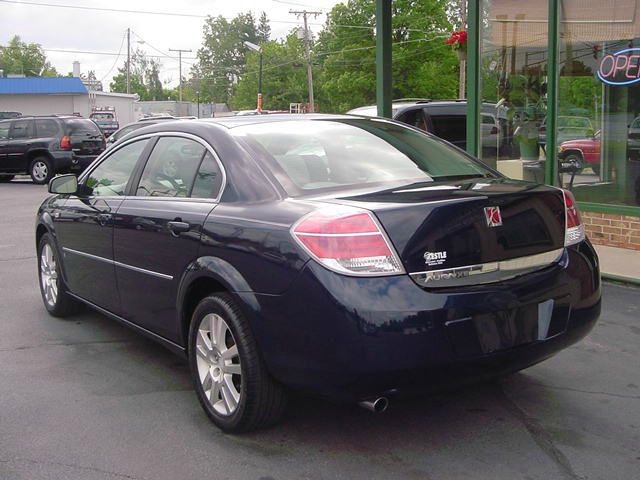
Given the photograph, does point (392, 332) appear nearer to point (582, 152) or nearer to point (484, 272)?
point (484, 272)

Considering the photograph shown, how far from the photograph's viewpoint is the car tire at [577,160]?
8.98 m

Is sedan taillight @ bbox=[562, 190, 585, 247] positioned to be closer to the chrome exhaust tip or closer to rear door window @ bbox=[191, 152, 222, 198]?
the chrome exhaust tip

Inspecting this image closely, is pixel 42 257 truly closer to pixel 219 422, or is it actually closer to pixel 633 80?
pixel 219 422

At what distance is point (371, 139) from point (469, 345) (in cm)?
157

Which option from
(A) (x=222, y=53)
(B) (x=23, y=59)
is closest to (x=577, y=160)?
(A) (x=222, y=53)

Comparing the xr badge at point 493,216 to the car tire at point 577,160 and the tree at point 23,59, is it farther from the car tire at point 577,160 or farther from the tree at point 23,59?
the tree at point 23,59

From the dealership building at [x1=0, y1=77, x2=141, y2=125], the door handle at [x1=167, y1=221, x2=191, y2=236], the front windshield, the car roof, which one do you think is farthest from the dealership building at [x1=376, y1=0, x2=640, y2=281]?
the dealership building at [x1=0, y1=77, x2=141, y2=125]

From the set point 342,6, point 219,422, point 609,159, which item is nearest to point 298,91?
point 342,6

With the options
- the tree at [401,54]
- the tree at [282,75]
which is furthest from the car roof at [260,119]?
the tree at [282,75]

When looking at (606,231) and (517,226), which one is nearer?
(517,226)

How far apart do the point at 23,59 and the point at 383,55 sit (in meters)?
129

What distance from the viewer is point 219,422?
3830mm

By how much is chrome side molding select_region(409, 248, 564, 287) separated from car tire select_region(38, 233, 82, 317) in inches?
140

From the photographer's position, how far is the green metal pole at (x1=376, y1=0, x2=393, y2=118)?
10234mm
